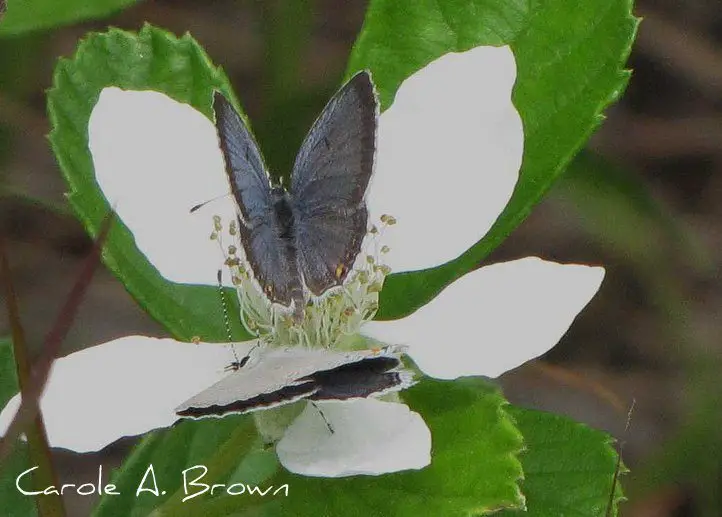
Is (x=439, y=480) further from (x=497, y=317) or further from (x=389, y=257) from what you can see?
(x=389, y=257)

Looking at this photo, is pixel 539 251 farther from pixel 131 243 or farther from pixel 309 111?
pixel 131 243

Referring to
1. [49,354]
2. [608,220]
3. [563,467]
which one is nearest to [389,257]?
[563,467]

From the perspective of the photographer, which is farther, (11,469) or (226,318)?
(11,469)

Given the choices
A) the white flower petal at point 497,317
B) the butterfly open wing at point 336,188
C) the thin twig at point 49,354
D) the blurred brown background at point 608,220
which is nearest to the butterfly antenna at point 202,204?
the butterfly open wing at point 336,188

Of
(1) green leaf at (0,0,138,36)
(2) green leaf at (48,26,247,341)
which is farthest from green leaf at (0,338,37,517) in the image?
(1) green leaf at (0,0,138,36)

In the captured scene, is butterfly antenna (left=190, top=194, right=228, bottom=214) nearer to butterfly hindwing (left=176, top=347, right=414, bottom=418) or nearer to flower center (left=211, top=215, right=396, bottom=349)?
flower center (left=211, top=215, right=396, bottom=349)
